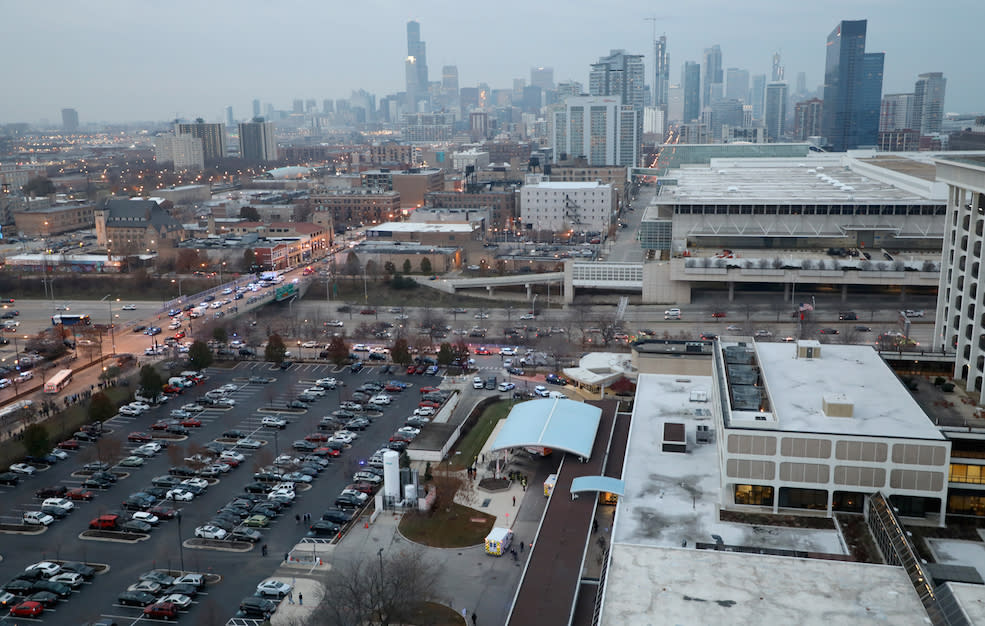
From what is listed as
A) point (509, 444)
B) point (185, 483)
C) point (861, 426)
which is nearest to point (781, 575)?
point (861, 426)

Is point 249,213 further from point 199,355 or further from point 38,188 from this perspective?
point 38,188

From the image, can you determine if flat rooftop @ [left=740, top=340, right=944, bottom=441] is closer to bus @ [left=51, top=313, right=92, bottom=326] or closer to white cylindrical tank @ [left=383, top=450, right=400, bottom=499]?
white cylindrical tank @ [left=383, top=450, right=400, bottom=499]

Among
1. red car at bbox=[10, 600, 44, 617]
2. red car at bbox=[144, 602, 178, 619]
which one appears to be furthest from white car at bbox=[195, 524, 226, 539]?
red car at bbox=[10, 600, 44, 617]

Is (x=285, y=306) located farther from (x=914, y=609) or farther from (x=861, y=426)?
(x=914, y=609)

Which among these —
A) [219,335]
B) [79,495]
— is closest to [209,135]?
[219,335]

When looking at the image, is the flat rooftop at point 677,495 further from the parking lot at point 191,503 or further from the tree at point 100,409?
the tree at point 100,409

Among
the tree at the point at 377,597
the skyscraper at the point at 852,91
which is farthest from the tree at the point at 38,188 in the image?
the skyscraper at the point at 852,91
